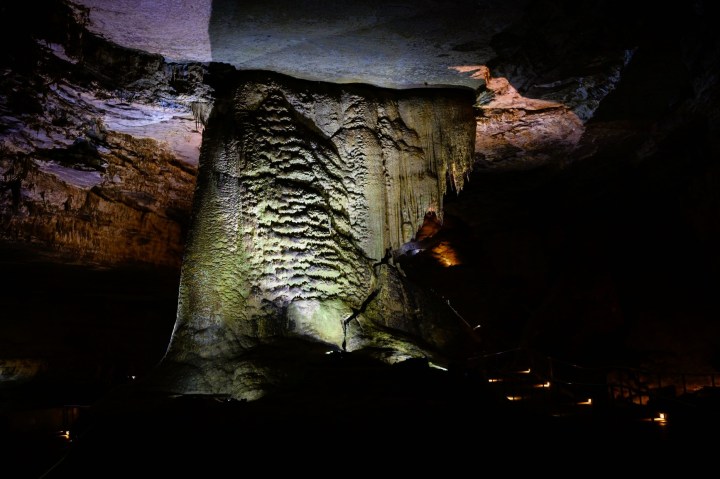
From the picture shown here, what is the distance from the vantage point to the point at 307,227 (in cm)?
727

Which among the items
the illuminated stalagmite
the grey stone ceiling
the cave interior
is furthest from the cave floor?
the grey stone ceiling

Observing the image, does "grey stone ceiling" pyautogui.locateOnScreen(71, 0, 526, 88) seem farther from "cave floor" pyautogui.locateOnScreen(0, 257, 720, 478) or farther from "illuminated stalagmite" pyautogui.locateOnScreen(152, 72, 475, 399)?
"cave floor" pyautogui.locateOnScreen(0, 257, 720, 478)

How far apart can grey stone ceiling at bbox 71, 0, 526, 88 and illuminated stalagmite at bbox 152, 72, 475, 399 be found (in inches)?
22.9

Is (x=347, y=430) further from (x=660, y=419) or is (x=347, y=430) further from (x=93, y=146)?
(x=93, y=146)

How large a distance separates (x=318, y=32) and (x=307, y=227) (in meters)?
2.52

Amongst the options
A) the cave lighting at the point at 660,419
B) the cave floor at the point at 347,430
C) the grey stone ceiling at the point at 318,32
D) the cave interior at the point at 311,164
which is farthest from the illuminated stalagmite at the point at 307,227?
the cave lighting at the point at 660,419

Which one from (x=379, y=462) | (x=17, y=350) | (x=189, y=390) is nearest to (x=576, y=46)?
(x=379, y=462)

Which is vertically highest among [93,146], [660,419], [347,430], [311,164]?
[93,146]

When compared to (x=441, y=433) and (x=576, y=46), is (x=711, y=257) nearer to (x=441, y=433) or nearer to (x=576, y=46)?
(x=576, y=46)

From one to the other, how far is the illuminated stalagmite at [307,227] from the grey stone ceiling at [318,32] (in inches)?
22.9

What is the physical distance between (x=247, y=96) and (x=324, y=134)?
1.25m

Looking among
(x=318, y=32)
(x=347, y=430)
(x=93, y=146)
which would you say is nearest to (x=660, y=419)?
(x=347, y=430)

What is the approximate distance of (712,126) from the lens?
1028 cm

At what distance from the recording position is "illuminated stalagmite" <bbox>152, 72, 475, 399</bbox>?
6562 mm
